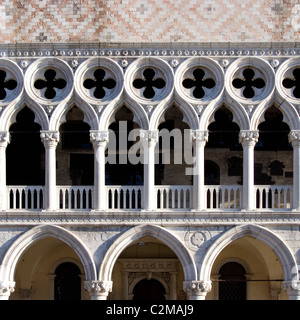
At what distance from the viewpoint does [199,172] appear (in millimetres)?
19375

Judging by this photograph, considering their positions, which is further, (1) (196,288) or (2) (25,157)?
(2) (25,157)

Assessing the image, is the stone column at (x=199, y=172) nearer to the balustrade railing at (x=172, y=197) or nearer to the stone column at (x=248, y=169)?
the balustrade railing at (x=172, y=197)

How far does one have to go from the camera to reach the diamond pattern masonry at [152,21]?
1995 centimetres

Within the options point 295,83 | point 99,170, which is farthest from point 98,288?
point 295,83

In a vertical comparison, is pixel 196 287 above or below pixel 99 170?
below

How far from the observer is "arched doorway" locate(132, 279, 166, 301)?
22.1 meters

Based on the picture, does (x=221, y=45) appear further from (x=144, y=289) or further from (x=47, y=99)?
(x=144, y=289)

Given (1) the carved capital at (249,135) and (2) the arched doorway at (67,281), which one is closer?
(1) the carved capital at (249,135)

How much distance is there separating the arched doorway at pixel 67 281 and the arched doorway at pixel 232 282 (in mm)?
3517

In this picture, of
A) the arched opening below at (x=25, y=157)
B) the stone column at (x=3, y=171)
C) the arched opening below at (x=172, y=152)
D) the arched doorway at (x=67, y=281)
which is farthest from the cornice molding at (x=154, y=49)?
the arched doorway at (x=67, y=281)

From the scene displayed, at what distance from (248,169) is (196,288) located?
2789 millimetres

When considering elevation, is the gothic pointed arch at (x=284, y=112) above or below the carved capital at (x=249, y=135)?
above

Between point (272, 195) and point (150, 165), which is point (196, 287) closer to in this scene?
point (272, 195)

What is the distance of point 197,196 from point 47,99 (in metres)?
3.92
